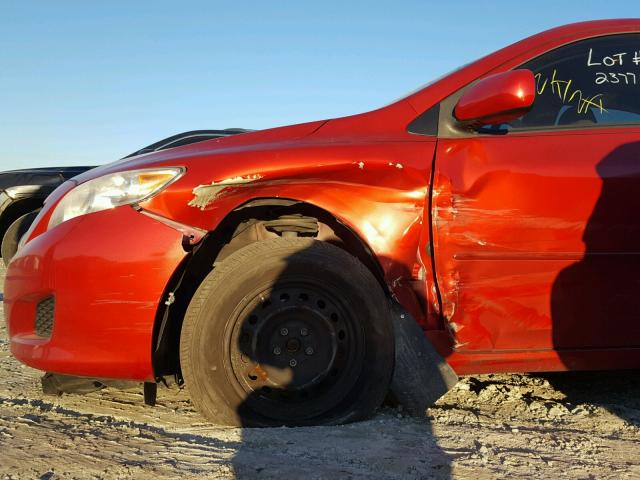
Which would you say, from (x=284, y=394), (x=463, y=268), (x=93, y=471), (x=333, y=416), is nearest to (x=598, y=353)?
(x=463, y=268)

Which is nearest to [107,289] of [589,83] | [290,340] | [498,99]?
[290,340]

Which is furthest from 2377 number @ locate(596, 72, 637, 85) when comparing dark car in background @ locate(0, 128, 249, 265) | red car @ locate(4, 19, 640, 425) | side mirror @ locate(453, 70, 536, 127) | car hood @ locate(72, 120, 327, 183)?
dark car in background @ locate(0, 128, 249, 265)

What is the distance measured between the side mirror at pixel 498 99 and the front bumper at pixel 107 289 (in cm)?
128

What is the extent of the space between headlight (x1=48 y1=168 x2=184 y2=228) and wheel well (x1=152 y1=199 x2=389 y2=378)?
301mm

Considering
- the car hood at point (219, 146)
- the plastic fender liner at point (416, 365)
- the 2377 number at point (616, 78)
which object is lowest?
the plastic fender liner at point (416, 365)

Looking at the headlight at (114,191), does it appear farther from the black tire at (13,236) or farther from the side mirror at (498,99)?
the black tire at (13,236)

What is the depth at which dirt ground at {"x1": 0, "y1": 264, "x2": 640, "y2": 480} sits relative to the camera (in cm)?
198

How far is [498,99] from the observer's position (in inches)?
92.1

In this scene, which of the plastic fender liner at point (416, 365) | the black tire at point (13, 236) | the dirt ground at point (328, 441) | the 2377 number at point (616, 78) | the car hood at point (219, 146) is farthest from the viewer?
the black tire at point (13, 236)

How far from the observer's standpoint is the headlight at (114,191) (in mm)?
2422

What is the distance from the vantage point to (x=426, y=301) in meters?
2.42

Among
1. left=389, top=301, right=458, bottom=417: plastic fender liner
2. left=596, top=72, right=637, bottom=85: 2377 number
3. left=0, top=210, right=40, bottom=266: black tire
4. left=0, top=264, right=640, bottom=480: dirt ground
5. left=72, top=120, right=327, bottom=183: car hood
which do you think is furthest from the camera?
left=0, top=210, right=40, bottom=266: black tire

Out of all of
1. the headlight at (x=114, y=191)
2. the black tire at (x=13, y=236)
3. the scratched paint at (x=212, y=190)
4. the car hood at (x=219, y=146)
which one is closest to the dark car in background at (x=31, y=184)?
the black tire at (x=13, y=236)

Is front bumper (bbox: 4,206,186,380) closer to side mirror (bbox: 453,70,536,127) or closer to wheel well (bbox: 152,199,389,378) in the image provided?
wheel well (bbox: 152,199,389,378)
